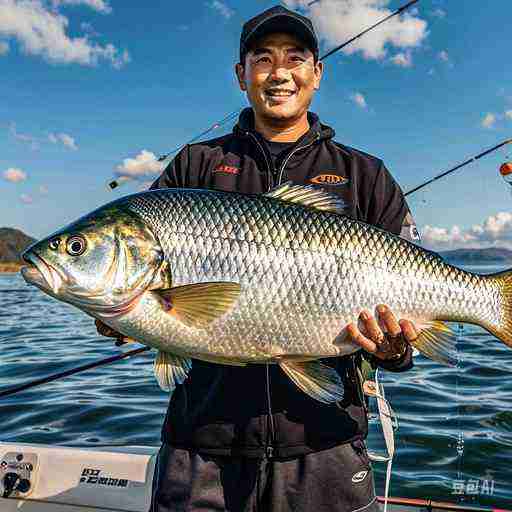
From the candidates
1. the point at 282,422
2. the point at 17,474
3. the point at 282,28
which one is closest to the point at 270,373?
the point at 282,422

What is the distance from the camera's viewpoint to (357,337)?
9.41 ft

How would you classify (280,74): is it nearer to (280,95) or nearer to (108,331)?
(280,95)

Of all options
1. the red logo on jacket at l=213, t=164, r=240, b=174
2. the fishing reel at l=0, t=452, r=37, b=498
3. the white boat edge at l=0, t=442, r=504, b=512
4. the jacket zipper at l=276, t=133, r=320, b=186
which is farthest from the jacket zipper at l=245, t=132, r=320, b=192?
the fishing reel at l=0, t=452, r=37, b=498

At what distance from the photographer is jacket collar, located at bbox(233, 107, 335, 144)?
3492 mm

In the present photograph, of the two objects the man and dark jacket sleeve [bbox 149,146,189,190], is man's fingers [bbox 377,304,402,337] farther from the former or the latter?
dark jacket sleeve [bbox 149,146,189,190]

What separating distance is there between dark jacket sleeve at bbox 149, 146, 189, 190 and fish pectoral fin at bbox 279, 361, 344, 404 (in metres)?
1.31

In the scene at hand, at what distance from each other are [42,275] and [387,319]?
1744mm

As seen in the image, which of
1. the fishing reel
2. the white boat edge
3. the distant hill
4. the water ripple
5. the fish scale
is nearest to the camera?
the fish scale

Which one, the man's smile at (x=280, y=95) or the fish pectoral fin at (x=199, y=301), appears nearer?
the fish pectoral fin at (x=199, y=301)

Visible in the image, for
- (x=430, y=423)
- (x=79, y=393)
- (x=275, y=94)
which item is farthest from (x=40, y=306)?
(x=275, y=94)

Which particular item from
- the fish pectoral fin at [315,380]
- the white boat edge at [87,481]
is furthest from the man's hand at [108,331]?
the white boat edge at [87,481]

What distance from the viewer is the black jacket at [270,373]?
9.81 feet

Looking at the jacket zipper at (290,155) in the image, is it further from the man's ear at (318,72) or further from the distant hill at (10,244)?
the distant hill at (10,244)

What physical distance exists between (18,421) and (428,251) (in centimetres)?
745
